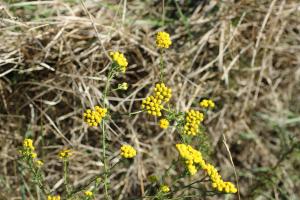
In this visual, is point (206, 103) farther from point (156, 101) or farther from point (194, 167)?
point (194, 167)

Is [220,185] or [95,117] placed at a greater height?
[95,117]

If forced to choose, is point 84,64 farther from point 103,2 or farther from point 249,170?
point 249,170

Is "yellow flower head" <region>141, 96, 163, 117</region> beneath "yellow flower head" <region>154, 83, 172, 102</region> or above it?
beneath

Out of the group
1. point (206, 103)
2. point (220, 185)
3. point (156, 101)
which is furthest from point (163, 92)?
point (220, 185)

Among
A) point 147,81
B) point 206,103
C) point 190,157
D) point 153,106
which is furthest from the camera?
point 147,81

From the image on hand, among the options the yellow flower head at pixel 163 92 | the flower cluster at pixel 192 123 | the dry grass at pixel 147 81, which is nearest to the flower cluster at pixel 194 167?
the flower cluster at pixel 192 123

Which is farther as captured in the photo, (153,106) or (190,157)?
(153,106)

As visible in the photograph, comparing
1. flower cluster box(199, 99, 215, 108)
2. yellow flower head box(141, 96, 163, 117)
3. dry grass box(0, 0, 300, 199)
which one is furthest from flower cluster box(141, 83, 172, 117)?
dry grass box(0, 0, 300, 199)

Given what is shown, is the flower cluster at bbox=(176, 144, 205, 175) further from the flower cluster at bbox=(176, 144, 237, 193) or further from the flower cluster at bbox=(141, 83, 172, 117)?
the flower cluster at bbox=(141, 83, 172, 117)

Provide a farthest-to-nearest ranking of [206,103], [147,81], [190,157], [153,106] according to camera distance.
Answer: [147,81] → [206,103] → [153,106] → [190,157]
